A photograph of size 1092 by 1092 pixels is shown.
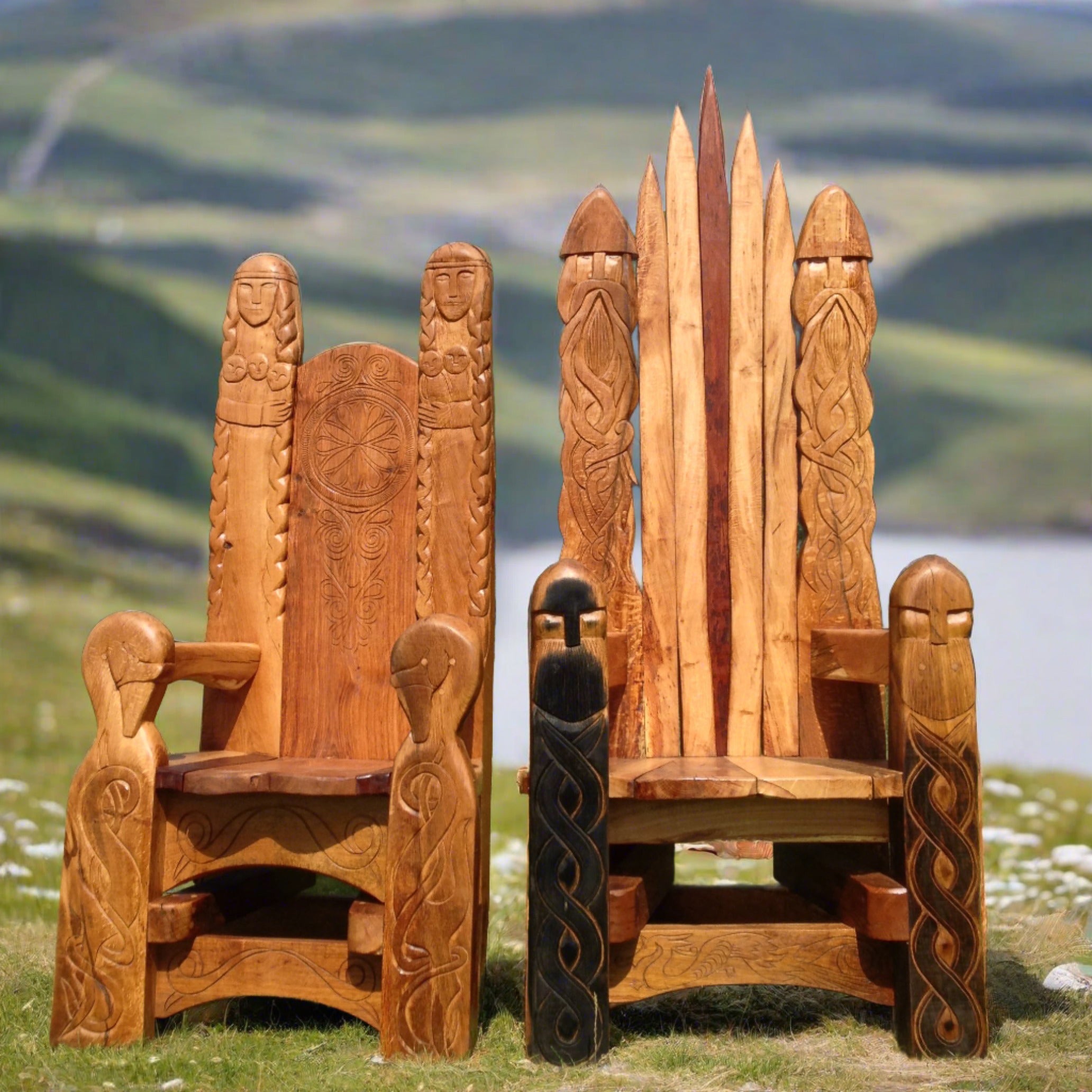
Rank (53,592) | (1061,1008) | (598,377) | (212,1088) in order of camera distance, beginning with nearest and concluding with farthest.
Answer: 1. (212,1088)
2. (1061,1008)
3. (598,377)
4. (53,592)

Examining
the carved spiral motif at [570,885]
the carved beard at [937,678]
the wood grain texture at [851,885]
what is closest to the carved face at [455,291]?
the carved spiral motif at [570,885]

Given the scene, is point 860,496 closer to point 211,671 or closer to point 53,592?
point 211,671

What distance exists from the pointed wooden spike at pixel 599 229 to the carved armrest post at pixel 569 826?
3.57ft

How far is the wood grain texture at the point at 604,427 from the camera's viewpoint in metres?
3.51

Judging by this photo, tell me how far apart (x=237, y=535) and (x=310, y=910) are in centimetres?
100

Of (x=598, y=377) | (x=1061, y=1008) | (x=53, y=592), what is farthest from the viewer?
(x=53, y=592)

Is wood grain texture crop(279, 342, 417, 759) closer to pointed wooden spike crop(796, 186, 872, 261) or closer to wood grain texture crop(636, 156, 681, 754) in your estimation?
wood grain texture crop(636, 156, 681, 754)

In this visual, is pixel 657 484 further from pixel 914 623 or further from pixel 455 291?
pixel 914 623

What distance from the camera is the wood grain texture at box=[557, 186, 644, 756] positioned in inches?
138

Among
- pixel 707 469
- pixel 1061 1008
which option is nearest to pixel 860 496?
pixel 707 469

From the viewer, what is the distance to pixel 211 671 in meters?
3.39

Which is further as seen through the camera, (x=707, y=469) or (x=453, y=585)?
(x=707, y=469)

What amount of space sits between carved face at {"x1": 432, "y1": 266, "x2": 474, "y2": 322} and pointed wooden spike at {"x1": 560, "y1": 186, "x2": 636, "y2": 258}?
0.31m

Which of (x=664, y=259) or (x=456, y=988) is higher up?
(x=664, y=259)
